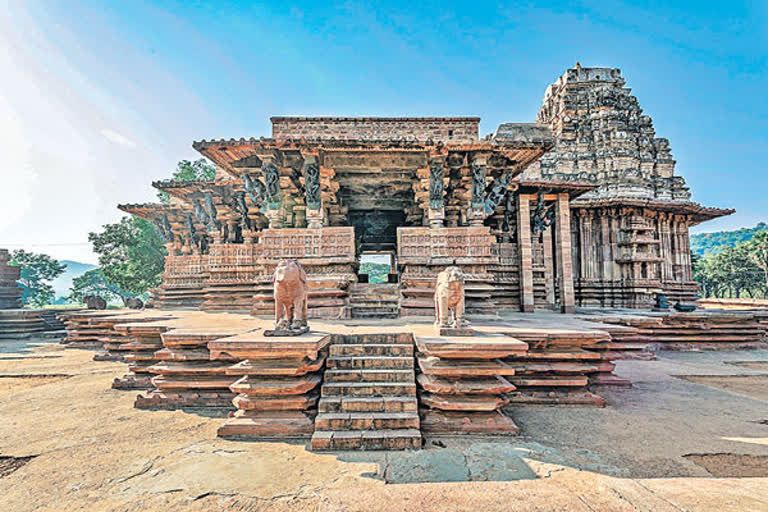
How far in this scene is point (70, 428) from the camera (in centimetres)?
446

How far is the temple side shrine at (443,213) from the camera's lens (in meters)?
9.53

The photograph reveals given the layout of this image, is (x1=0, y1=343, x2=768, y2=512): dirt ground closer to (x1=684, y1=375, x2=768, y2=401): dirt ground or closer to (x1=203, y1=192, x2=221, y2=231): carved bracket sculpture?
(x1=684, y1=375, x2=768, y2=401): dirt ground

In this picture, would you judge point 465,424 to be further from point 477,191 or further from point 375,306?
point 477,191

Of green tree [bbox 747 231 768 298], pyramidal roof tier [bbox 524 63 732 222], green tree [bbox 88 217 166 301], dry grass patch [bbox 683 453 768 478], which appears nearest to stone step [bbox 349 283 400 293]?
dry grass patch [bbox 683 453 768 478]

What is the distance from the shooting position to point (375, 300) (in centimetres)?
992

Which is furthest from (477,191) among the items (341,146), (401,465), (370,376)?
(401,465)

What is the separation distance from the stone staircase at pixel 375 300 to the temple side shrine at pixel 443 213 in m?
0.05

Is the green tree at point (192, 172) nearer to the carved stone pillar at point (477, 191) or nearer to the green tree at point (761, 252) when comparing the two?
the carved stone pillar at point (477, 191)

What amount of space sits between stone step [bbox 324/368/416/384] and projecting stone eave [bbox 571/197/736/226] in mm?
14346

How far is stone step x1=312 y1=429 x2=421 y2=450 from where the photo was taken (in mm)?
3781

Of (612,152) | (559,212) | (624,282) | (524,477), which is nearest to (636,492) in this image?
(524,477)

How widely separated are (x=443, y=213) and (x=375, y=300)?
312 cm

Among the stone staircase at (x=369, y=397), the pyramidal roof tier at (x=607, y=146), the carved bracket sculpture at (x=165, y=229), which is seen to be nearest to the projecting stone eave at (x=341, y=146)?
the stone staircase at (x=369, y=397)

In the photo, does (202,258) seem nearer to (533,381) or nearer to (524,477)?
(533,381)
